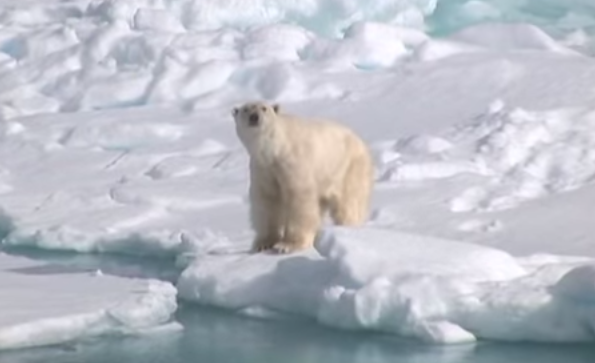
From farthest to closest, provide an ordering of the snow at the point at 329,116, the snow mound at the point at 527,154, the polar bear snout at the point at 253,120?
the snow mound at the point at 527,154 → the polar bear snout at the point at 253,120 → the snow at the point at 329,116

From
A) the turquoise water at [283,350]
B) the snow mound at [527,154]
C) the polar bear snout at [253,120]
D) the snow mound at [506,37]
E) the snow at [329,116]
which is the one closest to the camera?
the turquoise water at [283,350]

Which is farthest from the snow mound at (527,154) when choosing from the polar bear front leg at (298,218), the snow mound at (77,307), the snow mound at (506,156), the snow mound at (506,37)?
the snow mound at (506,37)

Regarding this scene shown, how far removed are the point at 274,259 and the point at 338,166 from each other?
713 mm

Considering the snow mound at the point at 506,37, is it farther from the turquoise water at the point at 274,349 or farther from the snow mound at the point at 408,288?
the turquoise water at the point at 274,349

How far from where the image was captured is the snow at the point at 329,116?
17.8ft

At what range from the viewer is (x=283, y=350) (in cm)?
523

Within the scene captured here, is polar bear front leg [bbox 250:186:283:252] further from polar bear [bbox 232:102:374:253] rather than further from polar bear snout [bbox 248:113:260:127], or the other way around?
polar bear snout [bbox 248:113:260:127]

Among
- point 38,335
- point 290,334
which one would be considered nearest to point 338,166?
point 290,334

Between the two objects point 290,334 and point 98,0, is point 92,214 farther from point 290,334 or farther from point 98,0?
point 98,0

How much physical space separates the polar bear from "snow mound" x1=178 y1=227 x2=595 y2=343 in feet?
0.94

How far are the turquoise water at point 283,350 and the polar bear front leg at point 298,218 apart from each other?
76cm

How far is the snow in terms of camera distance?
214 inches

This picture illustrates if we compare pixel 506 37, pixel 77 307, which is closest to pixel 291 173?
pixel 77 307

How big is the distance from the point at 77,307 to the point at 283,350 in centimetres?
83
